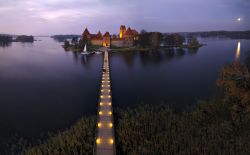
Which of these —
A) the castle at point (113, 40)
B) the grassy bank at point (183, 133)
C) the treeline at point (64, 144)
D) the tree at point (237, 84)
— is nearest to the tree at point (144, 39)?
the castle at point (113, 40)

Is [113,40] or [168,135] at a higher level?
[113,40]

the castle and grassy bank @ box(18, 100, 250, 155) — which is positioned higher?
the castle

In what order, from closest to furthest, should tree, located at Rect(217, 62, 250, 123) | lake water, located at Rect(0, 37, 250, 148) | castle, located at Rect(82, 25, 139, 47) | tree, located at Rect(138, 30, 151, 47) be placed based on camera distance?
tree, located at Rect(217, 62, 250, 123) < lake water, located at Rect(0, 37, 250, 148) < tree, located at Rect(138, 30, 151, 47) < castle, located at Rect(82, 25, 139, 47)

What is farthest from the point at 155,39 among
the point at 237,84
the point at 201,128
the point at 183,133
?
the point at 183,133

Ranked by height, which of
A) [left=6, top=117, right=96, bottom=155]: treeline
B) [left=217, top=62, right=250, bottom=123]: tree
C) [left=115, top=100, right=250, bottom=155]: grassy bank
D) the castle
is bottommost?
[left=6, top=117, right=96, bottom=155]: treeline

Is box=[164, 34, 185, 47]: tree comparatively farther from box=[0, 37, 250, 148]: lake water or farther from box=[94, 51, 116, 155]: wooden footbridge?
box=[94, 51, 116, 155]: wooden footbridge

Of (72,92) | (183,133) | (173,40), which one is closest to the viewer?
(183,133)

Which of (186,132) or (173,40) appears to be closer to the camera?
(186,132)

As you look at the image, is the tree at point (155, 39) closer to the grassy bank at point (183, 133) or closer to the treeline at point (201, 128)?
the grassy bank at point (183, 133)

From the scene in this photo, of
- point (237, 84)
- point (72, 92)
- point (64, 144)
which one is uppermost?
point (237, 84)

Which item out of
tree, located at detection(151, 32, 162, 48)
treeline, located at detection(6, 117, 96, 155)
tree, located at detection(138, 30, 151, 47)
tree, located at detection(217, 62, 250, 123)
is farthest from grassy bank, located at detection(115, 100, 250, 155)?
tree, located at detection(151, 32, 162, 48)

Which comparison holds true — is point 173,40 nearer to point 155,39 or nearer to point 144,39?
point 155,39
